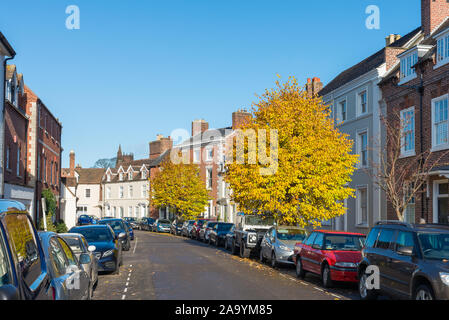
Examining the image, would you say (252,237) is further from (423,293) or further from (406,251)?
(423,293)

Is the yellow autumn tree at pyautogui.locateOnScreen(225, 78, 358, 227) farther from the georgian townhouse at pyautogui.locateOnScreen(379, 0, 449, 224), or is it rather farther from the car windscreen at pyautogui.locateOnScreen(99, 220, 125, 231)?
the car windscreen at pyautogui.locateOnScreen(99, 220, 125, 231)

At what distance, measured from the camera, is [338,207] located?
23.7 metres

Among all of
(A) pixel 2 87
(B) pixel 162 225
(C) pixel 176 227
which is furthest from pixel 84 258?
(B) pixel 162 225

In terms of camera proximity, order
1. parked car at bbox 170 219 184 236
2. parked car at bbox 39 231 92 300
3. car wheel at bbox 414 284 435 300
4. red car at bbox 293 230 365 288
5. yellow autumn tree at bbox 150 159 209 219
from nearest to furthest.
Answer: parked car at bbox 39 231 92 300 < car wheel at bbox 414 284 435 300 < red car at bbox 293 230 365 288 < parked car at bbox 170 219 184 236 < yellow autumn tree at bbox 150 159 209 219

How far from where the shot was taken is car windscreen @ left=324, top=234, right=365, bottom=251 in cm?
1527

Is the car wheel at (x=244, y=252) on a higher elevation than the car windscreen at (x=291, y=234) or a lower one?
lower

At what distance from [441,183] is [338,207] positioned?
4.42m

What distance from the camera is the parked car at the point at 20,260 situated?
4.45 meters

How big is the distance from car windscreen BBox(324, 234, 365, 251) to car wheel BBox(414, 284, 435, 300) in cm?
541

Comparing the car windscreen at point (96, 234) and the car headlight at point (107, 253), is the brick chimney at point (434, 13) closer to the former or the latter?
the car windscreen at point (96, 234)

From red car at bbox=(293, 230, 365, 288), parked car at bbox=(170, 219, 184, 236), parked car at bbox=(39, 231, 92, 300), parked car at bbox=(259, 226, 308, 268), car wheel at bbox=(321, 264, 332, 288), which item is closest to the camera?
parked car at bbox=(39, 231, 92, 300)

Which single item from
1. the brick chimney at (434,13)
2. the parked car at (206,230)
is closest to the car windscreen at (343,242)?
the brick chimney at (434,13)

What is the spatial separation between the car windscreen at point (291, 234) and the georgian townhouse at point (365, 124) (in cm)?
747

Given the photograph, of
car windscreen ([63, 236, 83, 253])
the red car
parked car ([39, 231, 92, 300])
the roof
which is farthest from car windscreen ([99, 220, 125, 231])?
parked car ([39, 231, 92, 300])
